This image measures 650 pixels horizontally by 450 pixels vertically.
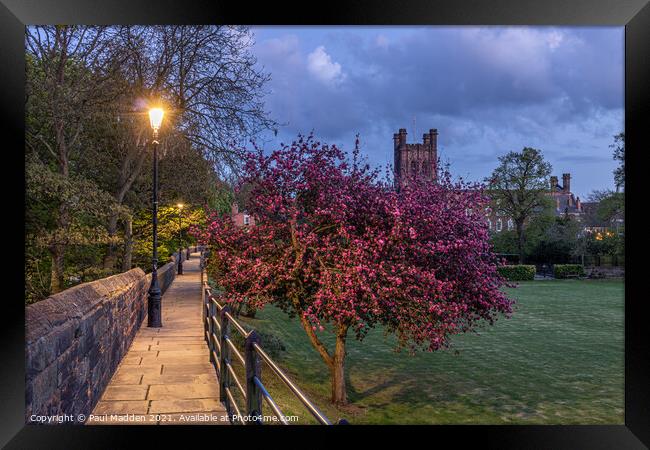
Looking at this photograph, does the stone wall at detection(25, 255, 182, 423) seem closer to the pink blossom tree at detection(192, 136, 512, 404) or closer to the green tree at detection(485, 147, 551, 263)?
the pink blossom tree at detection(192, 136, 512, 404)

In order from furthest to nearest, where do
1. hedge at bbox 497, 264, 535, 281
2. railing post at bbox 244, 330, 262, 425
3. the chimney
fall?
the chimney → hedge at bbox 497, 264, 535, 281 → railing post at bbox 244, 330, 262, 425

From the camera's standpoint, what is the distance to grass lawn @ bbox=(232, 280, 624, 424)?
12.0 meters

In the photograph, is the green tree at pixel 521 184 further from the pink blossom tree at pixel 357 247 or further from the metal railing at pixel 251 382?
the metal railing at pixel 251 382

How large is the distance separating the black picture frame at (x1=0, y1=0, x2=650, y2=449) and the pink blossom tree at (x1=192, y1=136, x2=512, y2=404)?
3.60 meters

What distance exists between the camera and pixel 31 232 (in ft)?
58.5

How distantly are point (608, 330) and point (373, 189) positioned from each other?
58.1 ft

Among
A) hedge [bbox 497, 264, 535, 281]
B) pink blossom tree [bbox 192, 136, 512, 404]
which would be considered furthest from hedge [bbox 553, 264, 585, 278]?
pink blossom tree [bbox 192, 136, 512, 404]

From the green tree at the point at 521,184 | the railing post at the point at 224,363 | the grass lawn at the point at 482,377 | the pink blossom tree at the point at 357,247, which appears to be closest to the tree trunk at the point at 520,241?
the green tree at the point at 521,184

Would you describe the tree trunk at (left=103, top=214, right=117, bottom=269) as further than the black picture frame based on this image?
Yes

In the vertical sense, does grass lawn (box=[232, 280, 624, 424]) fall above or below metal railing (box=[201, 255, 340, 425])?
below
